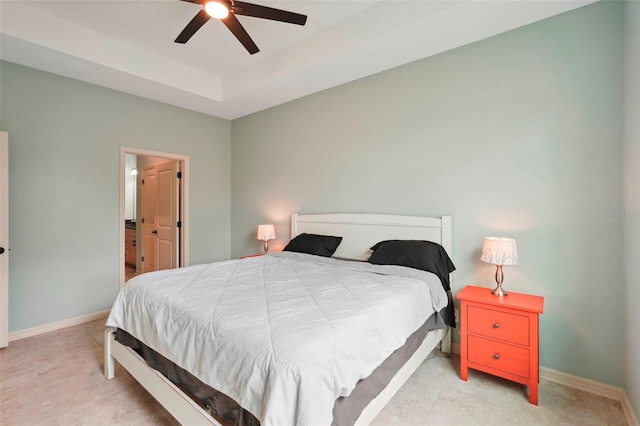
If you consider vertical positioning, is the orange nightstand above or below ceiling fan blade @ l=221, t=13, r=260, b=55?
below

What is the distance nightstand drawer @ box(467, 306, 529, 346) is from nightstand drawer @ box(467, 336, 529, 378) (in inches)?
2.0

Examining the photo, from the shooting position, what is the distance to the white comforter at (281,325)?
107 cm

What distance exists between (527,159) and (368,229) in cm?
150

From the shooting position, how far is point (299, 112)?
3.86 meters

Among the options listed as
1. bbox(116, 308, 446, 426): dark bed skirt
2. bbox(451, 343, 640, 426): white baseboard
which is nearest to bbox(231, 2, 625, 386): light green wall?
bbox(451, 343, 640, 426): white baseboard

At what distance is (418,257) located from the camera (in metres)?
2.44

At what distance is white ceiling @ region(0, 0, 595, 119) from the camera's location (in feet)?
7.49

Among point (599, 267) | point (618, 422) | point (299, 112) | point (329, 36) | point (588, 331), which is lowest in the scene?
point (618, 422)

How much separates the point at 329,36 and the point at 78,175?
3070 mm

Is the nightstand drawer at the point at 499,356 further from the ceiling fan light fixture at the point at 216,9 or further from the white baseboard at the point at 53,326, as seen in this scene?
the white baseboard at the point at 53,326

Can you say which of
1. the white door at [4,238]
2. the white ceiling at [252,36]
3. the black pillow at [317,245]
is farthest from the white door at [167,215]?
the black pillow at [317,245]

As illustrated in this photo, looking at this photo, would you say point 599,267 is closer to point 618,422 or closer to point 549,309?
point 549,309

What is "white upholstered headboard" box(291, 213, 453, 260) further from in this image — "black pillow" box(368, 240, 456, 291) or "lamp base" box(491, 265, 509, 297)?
"lamp base" box(491, 265, 509, 297)

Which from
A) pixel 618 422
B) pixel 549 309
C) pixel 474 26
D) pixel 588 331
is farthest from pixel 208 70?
pixel 618 422
